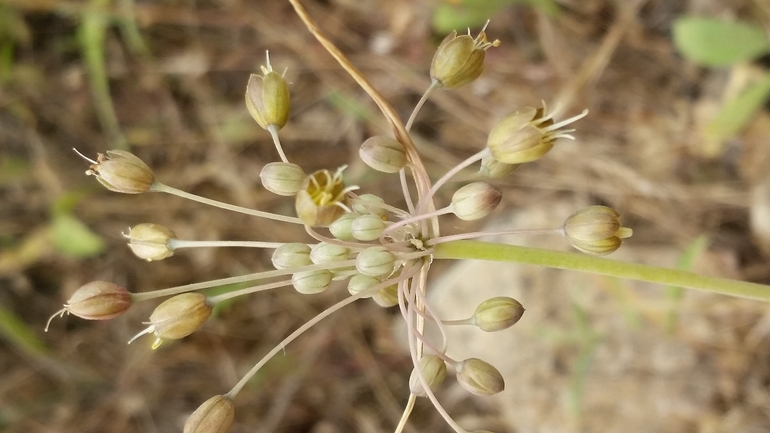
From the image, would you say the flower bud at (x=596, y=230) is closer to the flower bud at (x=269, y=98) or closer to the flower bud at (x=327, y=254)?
the flower bud at (x=327, y=254)

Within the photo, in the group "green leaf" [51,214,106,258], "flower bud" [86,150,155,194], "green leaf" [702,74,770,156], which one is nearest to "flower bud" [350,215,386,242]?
"flower bud" [86,150,155,194]

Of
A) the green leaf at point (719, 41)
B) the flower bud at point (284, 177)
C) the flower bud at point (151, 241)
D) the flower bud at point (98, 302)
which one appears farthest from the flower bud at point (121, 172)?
the green leaf at point (719, 41)

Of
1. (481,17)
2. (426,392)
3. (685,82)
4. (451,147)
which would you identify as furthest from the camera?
(451,147)

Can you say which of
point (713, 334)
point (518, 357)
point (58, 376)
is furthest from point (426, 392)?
point (58, 376)

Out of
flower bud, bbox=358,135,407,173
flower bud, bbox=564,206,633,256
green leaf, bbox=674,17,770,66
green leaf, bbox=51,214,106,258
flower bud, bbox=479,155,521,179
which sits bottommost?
green leaf, bbox=51,214,106,258

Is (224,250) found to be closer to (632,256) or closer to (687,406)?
(632,256)

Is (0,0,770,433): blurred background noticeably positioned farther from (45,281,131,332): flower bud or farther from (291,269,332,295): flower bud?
(45,281,131,332): flower bud
